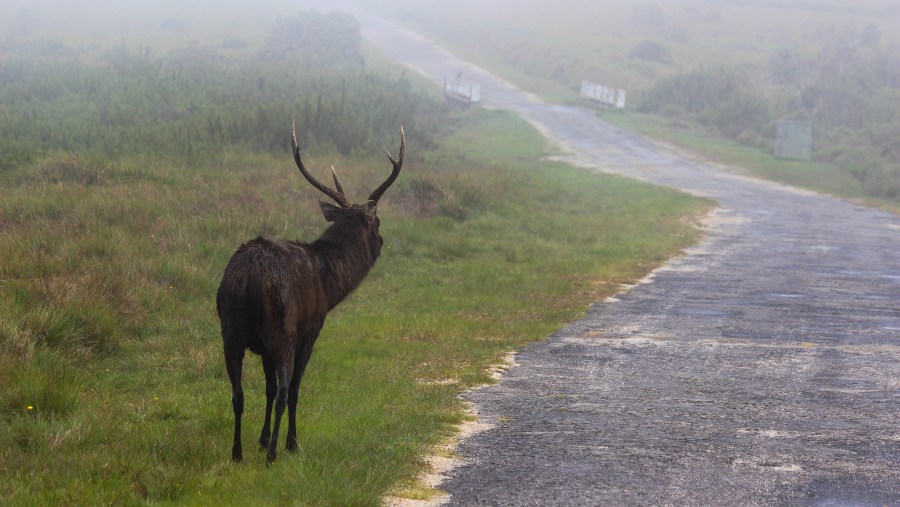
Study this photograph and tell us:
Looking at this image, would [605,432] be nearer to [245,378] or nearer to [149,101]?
[245,378]

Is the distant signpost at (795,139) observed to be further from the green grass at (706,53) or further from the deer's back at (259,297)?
the deer's back at (259,297)

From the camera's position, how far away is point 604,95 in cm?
5297

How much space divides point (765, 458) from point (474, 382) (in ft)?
10.0

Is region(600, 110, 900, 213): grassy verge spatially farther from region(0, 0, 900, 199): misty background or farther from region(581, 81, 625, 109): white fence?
region(581, 81, 625, 109): white fence

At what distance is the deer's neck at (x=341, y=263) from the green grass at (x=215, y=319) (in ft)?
3.26

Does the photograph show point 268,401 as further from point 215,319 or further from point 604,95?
point 604,95

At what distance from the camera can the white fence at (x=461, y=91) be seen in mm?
50281

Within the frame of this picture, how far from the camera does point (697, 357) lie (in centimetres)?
1074

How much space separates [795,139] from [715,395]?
96.3ft

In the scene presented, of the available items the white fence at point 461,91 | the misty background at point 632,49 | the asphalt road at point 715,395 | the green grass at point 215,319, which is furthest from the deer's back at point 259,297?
the white fence at point 461,91

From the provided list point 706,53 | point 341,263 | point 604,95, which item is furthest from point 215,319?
point 706,53

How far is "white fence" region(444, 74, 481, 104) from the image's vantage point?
50.3 meters

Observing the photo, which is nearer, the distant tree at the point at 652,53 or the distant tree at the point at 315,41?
the distant tree at the point at 315,41

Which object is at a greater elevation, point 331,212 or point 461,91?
point 461,91
